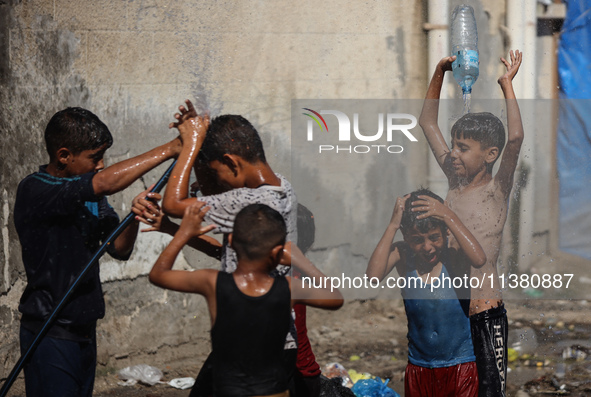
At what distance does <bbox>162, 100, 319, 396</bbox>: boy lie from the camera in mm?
2967

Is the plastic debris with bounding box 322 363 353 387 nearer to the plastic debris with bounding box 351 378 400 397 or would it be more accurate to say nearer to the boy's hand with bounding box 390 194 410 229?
the plastic debris with bounding box 351 378 400 397

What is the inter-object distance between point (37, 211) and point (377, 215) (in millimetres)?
3447

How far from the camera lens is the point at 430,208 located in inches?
145

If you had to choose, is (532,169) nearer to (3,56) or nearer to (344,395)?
(344,395)

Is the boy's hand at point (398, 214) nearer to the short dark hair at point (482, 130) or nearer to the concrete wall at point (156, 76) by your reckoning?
the short dark hair at point (482, 130)

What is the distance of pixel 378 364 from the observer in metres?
5.12

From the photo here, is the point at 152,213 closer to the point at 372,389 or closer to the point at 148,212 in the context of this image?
the point at 148,212

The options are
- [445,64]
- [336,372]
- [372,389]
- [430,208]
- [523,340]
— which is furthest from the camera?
[523,340]

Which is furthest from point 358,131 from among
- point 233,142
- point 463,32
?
point 233,142

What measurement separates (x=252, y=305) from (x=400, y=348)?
2.95 metres

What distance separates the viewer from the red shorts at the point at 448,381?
3.53m

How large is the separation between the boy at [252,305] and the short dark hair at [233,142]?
0.32m

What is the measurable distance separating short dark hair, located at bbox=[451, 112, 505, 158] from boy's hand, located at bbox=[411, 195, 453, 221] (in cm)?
47

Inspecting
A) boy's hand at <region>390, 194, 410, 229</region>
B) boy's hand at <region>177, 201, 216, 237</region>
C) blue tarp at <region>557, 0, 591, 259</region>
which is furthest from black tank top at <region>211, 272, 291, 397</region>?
blue tarp at <region>557, 0, 591, 259</region>
